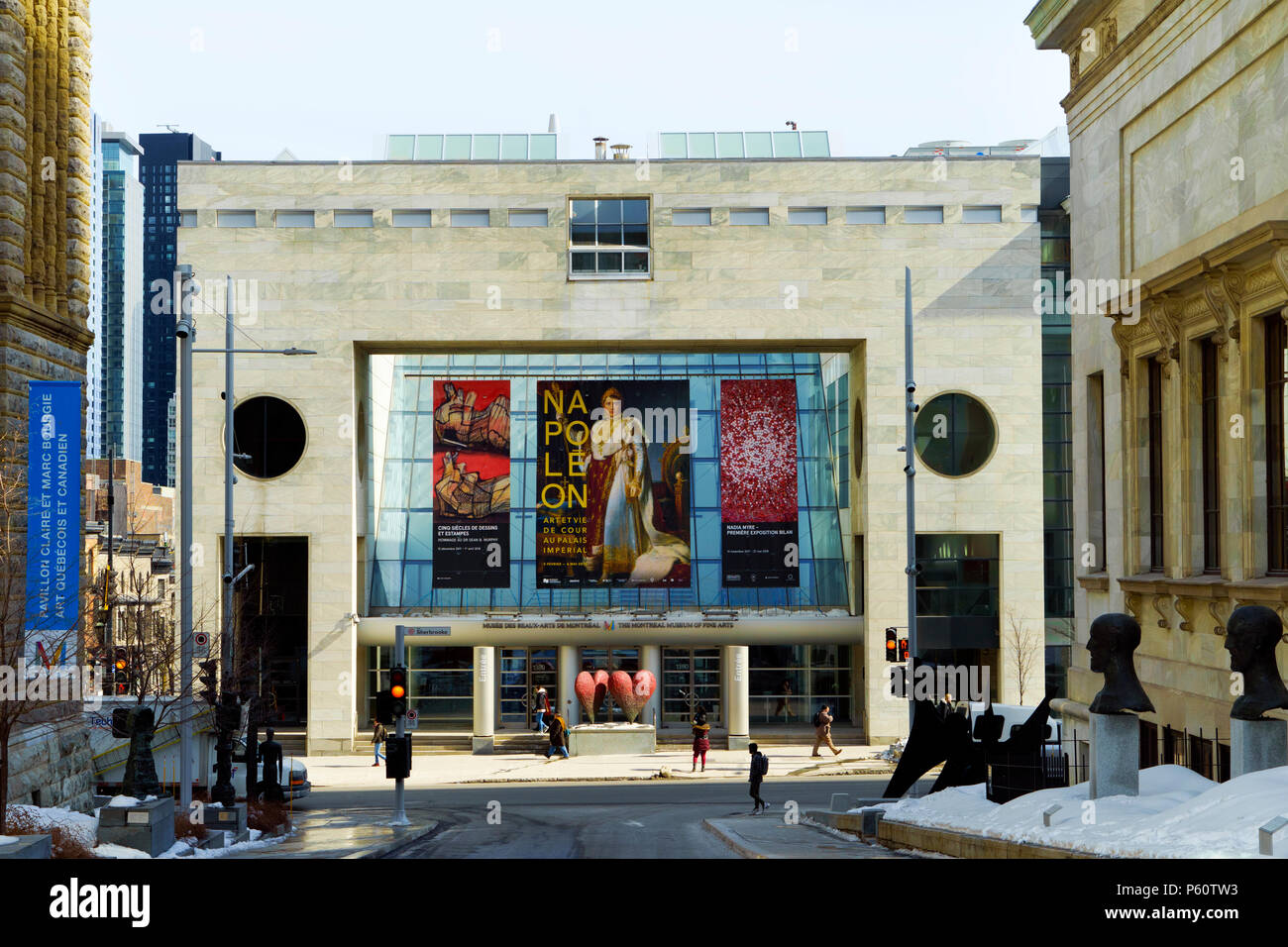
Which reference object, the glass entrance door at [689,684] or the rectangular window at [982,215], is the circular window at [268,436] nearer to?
the glass entrance door at [689,684]

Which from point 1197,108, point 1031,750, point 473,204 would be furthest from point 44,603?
point 473,204

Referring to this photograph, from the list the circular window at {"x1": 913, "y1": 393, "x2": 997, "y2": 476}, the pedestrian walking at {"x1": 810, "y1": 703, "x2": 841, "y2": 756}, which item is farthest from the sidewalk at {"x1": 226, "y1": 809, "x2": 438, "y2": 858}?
the circular window at {"x1": 913, "y1": 393, "x2": 997, "y2": 476}

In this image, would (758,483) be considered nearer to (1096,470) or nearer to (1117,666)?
(1096,470)

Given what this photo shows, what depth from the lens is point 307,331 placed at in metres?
46.2

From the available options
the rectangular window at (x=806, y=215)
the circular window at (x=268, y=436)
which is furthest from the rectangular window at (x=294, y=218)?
the rectangular window at (x=806, y=215)

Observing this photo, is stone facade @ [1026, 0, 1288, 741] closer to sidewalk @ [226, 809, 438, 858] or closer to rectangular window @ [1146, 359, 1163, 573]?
rectangular window @ [1146, 359, 1163, 573]

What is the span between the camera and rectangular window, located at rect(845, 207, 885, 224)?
46562mm

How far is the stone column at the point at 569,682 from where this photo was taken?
47000 millimetres

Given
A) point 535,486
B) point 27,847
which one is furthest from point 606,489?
point 27,847

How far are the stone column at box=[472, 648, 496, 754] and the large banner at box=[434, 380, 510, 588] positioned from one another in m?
3.01

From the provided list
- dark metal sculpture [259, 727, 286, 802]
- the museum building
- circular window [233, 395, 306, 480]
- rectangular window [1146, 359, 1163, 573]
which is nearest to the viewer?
rectangular window [1146, 359, 1163, 573]

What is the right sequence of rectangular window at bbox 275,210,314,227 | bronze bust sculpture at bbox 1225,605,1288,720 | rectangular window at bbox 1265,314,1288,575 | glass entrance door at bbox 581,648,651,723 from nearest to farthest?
bronze bust sculpture at bbox 1225,605,1288,720 → rectangular window at bbox 1265,314,1288,575 → rectangular window at bbox 275,210,314,227 → glass entrance door at bbox 581,648,651,723

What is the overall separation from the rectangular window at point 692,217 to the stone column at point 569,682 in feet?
48.9

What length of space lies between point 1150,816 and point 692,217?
3421 centimetres
